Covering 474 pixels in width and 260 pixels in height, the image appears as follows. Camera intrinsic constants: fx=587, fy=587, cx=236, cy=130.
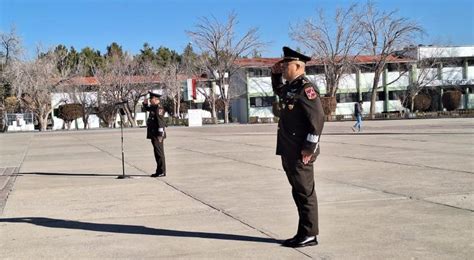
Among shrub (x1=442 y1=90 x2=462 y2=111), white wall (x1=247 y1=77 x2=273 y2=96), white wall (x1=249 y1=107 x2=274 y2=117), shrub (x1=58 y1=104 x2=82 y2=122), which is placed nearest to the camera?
shrub (x1=442 y1=90 x2=462 y2=111)

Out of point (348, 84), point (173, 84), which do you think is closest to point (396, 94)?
point (348, 84)

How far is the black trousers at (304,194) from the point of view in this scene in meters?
6.07

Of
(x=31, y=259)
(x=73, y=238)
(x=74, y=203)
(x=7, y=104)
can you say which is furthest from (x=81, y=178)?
(x=7, y=104)

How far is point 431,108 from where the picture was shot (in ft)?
225

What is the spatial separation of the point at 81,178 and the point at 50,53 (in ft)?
189

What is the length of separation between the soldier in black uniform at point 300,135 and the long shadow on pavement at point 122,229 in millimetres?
450

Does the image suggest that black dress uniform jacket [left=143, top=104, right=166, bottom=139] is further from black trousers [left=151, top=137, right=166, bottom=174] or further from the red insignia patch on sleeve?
the red insignia patch on sleeve

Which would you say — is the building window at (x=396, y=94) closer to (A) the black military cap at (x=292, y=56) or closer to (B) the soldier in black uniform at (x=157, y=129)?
(B) the soldier in black uniform at (x=157, y=129)

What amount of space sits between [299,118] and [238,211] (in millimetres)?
2572

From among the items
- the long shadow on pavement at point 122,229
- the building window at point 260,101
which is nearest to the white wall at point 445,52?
the building window at point 260,101

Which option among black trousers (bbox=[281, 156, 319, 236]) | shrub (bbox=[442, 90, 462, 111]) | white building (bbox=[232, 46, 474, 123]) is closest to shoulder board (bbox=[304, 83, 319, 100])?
black trousers (bbox=[281, 156, 319, 236])

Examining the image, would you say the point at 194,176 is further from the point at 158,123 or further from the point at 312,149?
the point at 312,149

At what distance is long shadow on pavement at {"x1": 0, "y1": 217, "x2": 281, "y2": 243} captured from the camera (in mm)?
6543

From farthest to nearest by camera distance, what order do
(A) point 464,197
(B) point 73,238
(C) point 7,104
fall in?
(C) point 7,104 → (A) point 464,197 → (B) point 73,238
